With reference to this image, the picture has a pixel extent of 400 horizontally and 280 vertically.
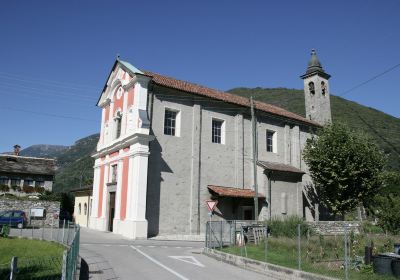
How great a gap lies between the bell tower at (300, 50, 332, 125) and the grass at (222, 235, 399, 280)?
881 inches

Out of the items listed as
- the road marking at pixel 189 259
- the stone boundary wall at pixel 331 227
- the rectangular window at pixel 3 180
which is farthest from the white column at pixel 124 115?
the rectangular window at pixel 3 180

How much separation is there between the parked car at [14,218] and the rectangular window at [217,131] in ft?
56.1

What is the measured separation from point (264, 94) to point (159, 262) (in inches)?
4708

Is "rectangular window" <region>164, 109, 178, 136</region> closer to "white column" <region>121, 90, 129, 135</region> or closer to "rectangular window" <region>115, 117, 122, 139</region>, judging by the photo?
"white column" <region>121, 90, 129, 135</region>

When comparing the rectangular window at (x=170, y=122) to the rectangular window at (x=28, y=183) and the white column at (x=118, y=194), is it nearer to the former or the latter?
the white column at (x=118, y=194)

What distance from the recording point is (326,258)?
1329cm

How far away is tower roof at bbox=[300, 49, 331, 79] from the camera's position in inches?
1511

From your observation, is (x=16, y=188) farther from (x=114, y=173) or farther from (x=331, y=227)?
(x=331, y=227)

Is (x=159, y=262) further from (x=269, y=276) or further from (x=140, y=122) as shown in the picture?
(x=140, y=122)

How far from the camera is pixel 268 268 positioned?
11.9 metres

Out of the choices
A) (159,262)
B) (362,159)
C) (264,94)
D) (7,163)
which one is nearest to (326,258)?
(159,262)

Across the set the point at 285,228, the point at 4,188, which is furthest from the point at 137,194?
the point at 4,188

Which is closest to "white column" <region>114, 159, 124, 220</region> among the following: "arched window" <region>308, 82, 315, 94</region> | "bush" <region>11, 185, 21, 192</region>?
"bush" <region>11, 185, 21, 192</region>

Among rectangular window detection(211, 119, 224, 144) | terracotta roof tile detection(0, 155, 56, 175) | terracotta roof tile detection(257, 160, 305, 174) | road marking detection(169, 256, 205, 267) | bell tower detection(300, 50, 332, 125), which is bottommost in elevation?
road marking detection(169, 256, 205, 267)
